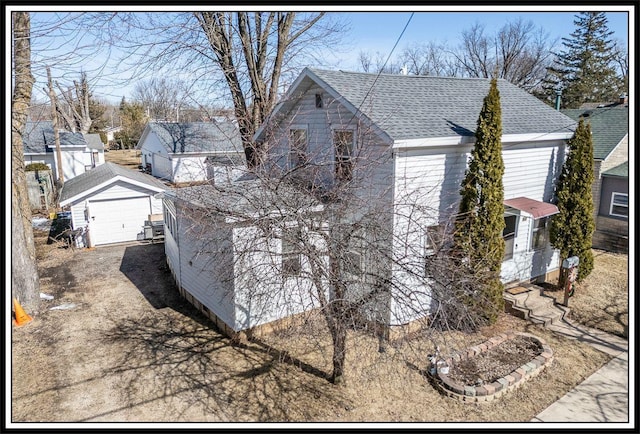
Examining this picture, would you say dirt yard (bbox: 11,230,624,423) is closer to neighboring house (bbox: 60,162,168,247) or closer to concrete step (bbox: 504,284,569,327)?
concrete step (bbox: 504,284,569,327)

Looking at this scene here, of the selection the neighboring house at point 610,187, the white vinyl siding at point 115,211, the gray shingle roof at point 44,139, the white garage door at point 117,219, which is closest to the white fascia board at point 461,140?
the neighboring house at point 610,187

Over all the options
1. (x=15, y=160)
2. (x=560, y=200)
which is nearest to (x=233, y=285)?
(x=15, y=160)

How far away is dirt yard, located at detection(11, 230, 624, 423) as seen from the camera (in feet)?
23.3

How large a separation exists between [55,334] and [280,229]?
684 cm

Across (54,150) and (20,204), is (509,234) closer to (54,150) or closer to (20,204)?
(20,204)

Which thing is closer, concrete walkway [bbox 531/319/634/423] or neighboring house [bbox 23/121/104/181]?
concrete walkway [bbox 531/319/634/423]

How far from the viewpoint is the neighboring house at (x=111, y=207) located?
17.3m

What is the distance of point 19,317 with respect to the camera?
10.5m

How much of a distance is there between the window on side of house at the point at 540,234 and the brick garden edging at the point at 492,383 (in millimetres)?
4003

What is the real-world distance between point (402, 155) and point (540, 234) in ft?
20.7

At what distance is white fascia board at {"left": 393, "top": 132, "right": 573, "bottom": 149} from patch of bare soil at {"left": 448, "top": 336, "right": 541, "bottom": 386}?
4587 mm

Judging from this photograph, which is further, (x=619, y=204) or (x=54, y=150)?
(x=54, y=150)

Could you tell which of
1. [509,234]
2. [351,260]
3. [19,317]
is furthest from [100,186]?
[509,234]

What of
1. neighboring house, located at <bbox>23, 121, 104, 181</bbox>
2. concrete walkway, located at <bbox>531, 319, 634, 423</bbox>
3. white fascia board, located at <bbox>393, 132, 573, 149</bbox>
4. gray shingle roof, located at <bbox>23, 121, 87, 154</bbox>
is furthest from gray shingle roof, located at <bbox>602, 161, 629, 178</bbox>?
gray shingle roof, located at <bbox>23, 121, 87, 154</bbox>
